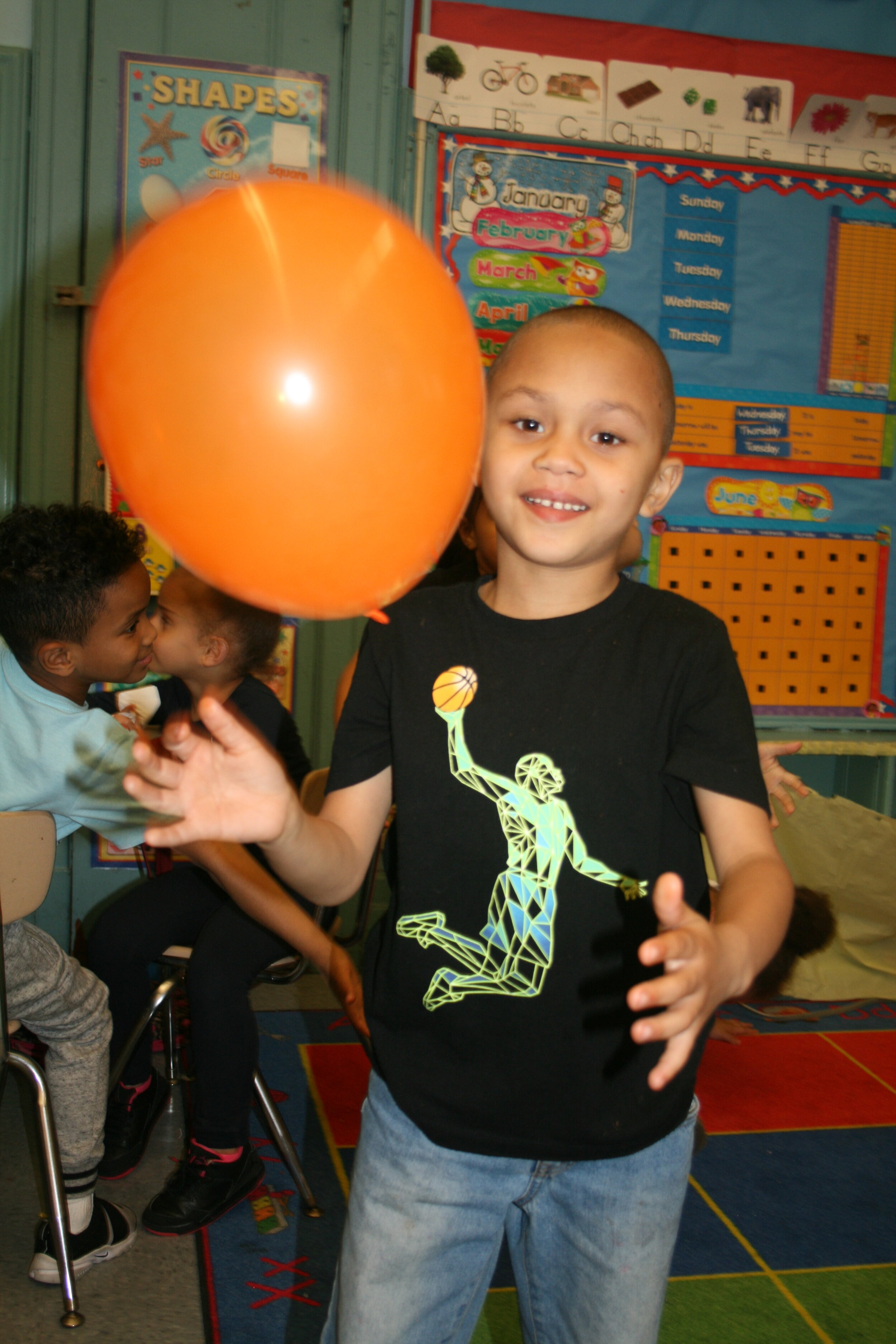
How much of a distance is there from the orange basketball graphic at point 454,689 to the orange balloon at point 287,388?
0.57ft

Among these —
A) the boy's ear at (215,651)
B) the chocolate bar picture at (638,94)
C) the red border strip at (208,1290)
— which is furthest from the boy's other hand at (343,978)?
the chocolate bar picture at (638,94)

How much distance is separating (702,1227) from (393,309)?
1832mm

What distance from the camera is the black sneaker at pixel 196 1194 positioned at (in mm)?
1826

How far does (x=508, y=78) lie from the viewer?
9.84ft

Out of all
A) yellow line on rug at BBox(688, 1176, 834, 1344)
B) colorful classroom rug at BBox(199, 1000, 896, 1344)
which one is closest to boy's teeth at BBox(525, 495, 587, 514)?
colorful classroom rug at BBox(199, 1000, 896, 1344)

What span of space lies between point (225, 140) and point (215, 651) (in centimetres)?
172

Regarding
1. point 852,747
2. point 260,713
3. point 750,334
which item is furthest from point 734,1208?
point 750,334

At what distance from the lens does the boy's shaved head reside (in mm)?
926

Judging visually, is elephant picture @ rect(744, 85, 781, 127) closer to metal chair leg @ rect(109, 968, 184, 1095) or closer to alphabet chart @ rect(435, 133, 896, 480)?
alphabet chart @ rect(435, 133, 896, 480)

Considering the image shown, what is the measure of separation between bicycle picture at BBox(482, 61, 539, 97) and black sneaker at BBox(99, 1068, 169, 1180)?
284 cm

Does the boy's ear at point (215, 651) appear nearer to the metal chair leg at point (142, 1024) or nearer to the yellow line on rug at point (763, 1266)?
the metal chair leg at point (142, 1024)

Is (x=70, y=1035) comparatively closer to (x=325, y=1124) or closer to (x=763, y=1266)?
(x=325, y=1124)

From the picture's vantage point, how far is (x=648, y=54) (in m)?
3.10

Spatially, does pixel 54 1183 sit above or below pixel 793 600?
below
